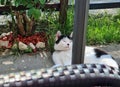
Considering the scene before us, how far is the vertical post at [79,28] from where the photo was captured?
43.8 inches

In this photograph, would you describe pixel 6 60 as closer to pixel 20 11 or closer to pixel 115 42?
pixel 20 11

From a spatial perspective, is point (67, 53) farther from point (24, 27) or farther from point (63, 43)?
point (24, 27)

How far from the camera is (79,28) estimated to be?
114 cm

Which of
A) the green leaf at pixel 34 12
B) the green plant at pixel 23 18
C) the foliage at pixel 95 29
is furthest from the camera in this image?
the foliage at pixel 95 29

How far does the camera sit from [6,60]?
329 cm

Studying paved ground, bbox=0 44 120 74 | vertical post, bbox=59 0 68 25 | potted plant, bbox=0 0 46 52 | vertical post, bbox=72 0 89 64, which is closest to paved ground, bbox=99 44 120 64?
paved ground, bbox=0 44 120 74

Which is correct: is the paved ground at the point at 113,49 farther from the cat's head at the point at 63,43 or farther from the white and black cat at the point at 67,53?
the cat's head at the point at 63,43

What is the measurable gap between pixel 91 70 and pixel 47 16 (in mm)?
2945

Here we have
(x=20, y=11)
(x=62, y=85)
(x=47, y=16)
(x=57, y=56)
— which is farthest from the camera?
(x=47, y=16)

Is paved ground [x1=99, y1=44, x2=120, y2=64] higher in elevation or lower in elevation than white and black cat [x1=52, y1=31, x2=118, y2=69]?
lower

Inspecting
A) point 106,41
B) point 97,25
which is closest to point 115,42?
point 106,41

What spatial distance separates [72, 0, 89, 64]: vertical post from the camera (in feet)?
3.65

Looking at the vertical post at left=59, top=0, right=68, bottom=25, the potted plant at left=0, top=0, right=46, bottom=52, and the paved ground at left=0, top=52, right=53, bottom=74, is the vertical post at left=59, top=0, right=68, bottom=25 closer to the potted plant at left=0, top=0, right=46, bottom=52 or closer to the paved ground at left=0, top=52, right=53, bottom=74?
the potted plant at left=0, top=0, right=46, bottom=52

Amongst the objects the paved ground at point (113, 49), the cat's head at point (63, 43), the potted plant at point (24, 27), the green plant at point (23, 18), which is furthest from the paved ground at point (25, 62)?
the paved ground at point (113, 49)
